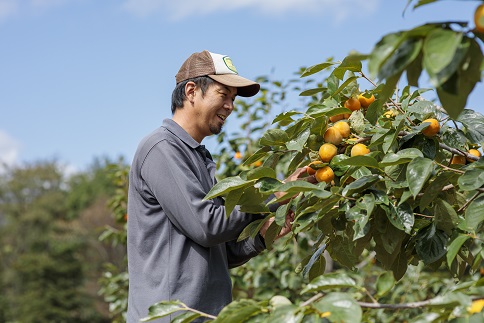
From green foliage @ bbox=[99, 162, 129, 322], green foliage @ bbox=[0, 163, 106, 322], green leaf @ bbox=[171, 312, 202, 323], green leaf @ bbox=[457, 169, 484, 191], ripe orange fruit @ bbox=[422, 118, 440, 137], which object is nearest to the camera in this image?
green leaf @ bbox=[171, 312, 202, 323]

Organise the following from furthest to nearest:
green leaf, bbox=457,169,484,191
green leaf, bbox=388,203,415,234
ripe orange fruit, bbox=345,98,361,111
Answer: ripe orange fruit, bbox=345,98,361,111
green leaf, bbox=388,203,415,234
green leaf, bbox=457,169,484,191

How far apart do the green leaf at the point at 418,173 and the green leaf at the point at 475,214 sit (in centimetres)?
12

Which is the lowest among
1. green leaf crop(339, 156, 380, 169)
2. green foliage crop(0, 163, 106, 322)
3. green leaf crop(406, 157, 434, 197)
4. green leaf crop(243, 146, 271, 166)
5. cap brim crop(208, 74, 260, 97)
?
green foliage crop(0, 163, 106, 322)

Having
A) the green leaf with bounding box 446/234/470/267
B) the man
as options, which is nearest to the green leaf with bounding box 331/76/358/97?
the man

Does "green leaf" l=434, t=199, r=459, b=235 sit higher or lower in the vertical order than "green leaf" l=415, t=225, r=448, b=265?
higher

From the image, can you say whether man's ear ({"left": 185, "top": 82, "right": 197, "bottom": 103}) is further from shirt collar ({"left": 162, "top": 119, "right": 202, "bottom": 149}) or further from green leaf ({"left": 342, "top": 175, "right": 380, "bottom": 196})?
green leaf ({"left": 342, "top": 175, "right": 380, "bottom": 196})

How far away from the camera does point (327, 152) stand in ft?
5.74

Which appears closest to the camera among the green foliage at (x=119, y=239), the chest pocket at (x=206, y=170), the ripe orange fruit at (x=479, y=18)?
the ripe orange fruit at (x=479, y=18)

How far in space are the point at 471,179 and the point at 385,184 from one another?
278 millimetres

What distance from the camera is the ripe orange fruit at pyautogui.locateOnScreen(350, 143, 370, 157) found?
1.72 metres

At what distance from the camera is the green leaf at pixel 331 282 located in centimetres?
126

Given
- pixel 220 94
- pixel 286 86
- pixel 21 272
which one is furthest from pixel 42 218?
pixel 220 94

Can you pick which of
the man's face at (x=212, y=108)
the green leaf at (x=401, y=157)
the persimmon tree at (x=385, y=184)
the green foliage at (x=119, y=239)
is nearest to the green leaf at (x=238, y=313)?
the persimmon tree at (x=385, y=184)

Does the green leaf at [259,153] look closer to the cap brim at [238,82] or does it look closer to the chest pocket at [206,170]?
the chest pocket at [206,170]
